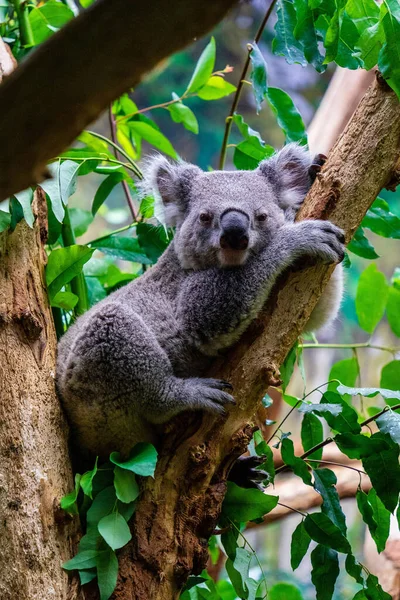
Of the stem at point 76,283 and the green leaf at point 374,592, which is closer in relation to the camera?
the green leaf at point 374,592

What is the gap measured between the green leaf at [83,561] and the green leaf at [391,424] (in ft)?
3.55

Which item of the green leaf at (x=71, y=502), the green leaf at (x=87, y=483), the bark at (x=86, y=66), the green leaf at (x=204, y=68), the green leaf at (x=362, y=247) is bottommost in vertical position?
the green leaf at (x=71, y=502)

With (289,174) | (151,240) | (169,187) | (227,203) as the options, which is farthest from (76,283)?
(289,174)

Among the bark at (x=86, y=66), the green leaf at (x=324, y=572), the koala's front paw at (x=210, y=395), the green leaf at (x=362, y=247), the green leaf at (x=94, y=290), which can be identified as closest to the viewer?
the bark at (x=86, y=66)

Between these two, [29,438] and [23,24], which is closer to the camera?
[29,438]

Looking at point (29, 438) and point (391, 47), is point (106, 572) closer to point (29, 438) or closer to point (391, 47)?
point (29, 438)

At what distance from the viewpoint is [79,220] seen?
3674 mm

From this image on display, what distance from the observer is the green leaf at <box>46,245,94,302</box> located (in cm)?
277

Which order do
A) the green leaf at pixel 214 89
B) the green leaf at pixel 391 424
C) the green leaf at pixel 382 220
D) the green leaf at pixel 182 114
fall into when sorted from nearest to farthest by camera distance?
the green leaf at pixel 391 424, the green leaf at pixel 382 220, the green leaf at pixel 182 114, the green leaf at pixel 214 89

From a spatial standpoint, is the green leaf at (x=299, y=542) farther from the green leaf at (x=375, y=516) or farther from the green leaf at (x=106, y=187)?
the green leaf at (x=106, y=187)

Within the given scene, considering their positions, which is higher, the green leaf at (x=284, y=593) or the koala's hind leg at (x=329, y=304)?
the koala's hind leg at (x=329, y=304)

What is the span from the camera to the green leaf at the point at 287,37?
8.89 feet

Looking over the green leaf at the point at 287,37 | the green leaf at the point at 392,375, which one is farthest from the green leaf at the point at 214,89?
the green leaf at the point at 392,375

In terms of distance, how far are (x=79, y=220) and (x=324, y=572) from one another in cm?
219
